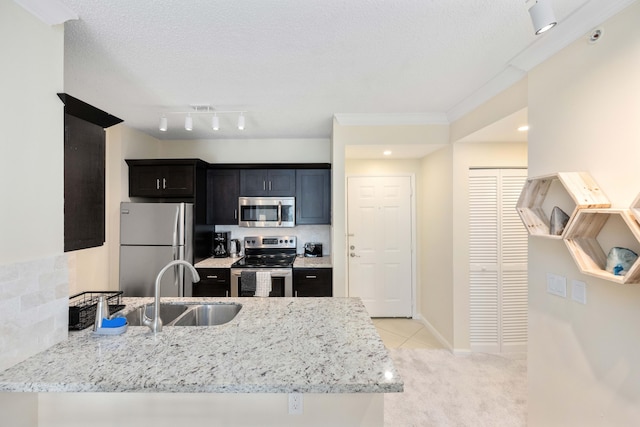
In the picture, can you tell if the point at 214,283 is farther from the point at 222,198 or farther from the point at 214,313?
the point at 214,313

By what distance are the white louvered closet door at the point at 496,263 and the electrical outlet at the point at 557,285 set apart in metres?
1.37

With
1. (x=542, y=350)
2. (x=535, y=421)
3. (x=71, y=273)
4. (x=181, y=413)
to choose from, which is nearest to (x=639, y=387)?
(x=542, y=350)

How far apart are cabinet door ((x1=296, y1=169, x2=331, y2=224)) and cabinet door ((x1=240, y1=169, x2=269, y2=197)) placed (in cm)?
44

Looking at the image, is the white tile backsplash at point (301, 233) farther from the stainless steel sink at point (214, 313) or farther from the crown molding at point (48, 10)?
the crown molding at point (48, 10)

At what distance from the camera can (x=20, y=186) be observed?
1215mm

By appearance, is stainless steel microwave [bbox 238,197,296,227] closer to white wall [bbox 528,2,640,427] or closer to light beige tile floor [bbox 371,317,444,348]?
light beige tile floor [bbox 371,317,444,348]

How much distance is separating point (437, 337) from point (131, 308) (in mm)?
3274

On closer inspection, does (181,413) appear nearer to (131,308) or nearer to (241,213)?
(131,308)

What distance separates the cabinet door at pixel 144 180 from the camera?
3.51 metres

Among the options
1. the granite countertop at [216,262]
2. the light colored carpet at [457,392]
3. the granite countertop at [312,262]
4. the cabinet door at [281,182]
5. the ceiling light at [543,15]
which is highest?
the ceiling light at [543,15]

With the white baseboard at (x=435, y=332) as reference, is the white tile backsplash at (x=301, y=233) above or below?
above

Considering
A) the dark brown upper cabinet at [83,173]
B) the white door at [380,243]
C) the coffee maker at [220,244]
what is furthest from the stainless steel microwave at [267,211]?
the dark brown upper cabinet at [83,173]

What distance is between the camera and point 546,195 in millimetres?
1778

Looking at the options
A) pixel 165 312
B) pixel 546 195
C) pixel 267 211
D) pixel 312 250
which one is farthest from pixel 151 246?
pixel 546 195
